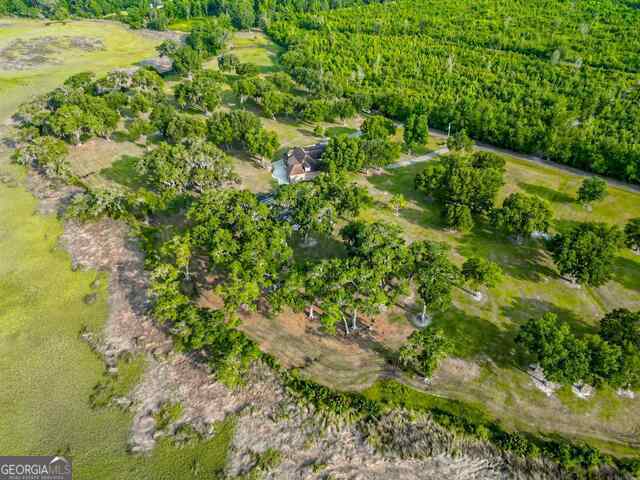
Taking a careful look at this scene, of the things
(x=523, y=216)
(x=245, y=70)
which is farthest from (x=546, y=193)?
(x=245, y=70)

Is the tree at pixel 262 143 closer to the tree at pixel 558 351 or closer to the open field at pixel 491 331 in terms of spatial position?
the open field at pixel 491 331

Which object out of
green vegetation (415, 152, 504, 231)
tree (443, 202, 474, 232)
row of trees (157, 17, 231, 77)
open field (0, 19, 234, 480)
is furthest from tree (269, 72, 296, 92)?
tree (443, 202, 474, 232)

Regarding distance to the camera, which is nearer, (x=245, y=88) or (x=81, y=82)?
(x=245, y=88)

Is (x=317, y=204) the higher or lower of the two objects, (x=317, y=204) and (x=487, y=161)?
the lower

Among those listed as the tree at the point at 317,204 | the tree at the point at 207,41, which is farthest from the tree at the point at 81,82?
the tree at the point at 317,204

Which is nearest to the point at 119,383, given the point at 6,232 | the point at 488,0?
the point at 6,232

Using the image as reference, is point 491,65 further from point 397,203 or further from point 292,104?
point 397,203
